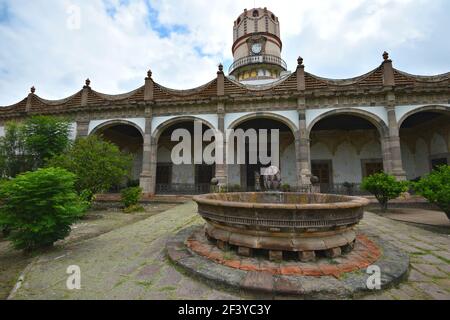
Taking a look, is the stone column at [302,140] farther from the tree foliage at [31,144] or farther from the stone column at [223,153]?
the tree foliage at [31,144]

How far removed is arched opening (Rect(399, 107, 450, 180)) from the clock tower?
11.8m

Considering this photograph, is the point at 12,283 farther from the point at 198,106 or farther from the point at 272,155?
the point at 272,155

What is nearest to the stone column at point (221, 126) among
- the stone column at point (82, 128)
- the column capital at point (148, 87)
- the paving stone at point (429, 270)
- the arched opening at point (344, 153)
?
the column capital at point (148, 87)

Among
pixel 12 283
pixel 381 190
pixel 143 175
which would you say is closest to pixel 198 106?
pixel 143 175

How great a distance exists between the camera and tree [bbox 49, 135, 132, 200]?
8.00 meters

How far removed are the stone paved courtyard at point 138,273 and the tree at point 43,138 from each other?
30.8 feet

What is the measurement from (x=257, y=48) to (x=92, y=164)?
65.7 ft

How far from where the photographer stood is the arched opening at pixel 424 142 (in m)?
13.2

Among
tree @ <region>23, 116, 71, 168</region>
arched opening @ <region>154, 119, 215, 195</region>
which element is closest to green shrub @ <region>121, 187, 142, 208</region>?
tree @ <region>23, 116, 71, 168</region>

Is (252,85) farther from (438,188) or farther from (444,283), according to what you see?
(444,283)

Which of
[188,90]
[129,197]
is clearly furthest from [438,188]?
[188,90]

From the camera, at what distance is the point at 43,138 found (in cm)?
1109
